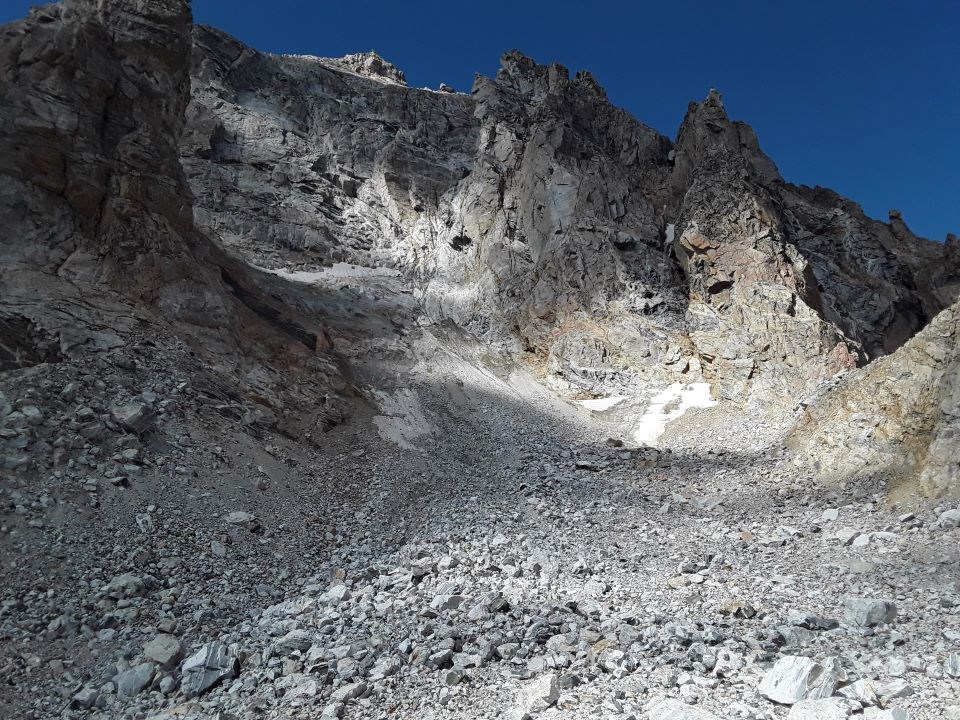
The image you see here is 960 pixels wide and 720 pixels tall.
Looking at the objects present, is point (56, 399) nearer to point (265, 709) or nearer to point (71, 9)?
Result: point (265, 709)

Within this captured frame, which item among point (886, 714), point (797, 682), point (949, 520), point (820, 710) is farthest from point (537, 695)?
point (949, 520)

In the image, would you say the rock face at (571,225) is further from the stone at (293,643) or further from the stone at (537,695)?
the stone at (537,695)

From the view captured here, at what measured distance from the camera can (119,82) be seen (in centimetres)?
1888

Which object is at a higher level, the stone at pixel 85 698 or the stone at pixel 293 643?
the stone at pixel 293 643

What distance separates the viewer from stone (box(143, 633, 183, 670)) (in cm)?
773

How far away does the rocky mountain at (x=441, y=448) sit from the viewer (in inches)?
287

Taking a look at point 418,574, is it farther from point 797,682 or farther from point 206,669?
point 797,682

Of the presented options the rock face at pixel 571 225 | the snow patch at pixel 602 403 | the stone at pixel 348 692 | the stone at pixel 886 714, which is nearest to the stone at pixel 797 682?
the stone at pixel 886 714

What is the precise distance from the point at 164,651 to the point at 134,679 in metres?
0.54

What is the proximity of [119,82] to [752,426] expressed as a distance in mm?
25160

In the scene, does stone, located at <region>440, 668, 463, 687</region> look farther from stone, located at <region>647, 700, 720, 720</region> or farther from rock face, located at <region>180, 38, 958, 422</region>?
→ rock face, located at <region>180, 38, 958, 422</region>

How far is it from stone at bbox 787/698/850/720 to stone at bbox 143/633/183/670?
7.38 meters

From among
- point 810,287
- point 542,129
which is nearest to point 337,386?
point 810,287

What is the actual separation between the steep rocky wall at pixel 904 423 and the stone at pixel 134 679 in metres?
13.1
